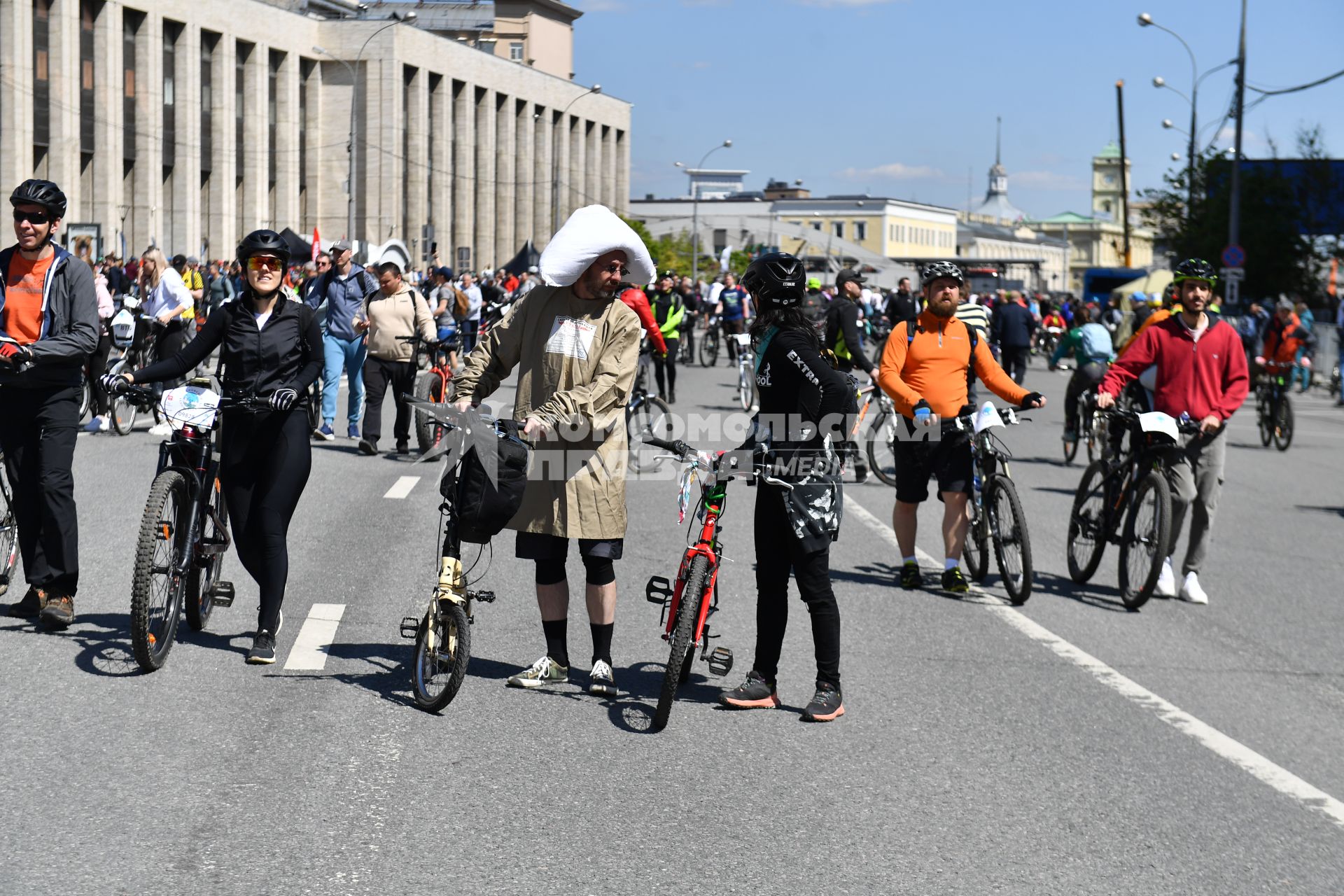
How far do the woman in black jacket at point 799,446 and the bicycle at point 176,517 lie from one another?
6.99 feet

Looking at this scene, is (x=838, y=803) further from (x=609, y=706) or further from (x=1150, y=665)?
(x=1150, y=665)

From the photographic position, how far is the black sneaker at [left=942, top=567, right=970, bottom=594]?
367 inches

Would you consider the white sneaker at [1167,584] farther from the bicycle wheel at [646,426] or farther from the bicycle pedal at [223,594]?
the bicycle wheel at [646,426]

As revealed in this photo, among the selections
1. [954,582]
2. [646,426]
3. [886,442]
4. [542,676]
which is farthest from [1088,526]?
[646,426]

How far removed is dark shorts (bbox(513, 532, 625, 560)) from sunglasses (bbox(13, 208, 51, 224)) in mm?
2642

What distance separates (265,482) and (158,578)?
58 centimetres

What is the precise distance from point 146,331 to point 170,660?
1098cm

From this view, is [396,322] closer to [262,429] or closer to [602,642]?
[262,429]

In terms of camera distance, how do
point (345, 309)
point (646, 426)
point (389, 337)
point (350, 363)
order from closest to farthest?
point (389, 337), point (646, 426), point (345, 309), point (350, 363)

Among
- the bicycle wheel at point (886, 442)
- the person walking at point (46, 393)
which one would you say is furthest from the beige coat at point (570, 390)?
the bicycle wheel at point (886, 442)

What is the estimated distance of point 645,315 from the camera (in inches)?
636

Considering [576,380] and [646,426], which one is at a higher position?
[576,380]

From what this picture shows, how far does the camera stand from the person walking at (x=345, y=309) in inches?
622

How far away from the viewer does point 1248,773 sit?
5770 millimetres
